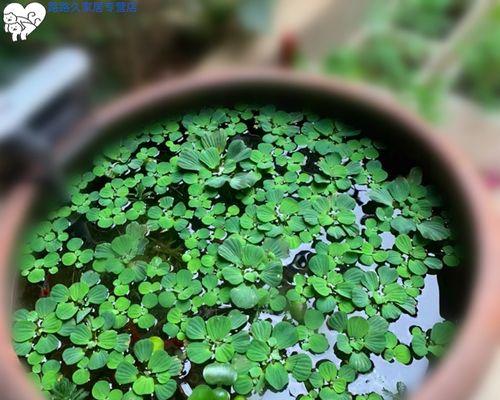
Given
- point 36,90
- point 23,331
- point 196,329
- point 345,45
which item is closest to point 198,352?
point 196,329

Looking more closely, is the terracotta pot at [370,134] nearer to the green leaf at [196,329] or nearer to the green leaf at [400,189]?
the green leaf at [400,189]

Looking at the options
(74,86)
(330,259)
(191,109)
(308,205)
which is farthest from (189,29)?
(330,259)

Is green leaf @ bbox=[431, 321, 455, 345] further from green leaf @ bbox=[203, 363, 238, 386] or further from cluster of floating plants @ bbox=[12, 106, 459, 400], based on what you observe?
green leaf @ bbox=[203, 363, 238, 386]

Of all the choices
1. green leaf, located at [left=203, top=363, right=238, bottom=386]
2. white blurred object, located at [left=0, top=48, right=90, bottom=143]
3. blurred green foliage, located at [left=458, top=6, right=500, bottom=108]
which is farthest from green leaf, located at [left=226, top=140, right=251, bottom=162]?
blurred green foliage, located at [left=458, top=6, right=500, bottom=108]

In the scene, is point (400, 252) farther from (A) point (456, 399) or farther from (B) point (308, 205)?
(A) point (456, 399)

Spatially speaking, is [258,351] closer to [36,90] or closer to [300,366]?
[300,366]
